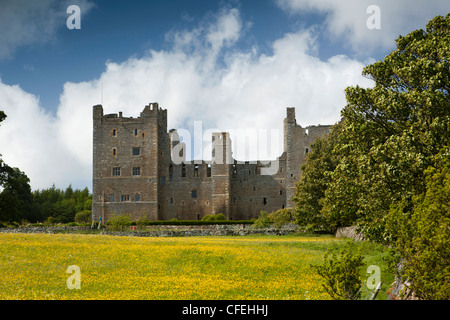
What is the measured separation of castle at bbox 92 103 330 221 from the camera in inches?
2773

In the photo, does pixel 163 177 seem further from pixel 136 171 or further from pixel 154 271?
pixel 154 271

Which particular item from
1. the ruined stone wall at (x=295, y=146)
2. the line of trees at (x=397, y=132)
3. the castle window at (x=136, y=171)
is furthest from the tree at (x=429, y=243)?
the castle window at (x=136, y=171)

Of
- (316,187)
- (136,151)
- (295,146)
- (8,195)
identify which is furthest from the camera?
(136,151)

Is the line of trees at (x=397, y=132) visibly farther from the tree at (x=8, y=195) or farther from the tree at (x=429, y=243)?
the tree at (x=8, y=195)

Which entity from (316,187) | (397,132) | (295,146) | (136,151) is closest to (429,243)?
(397,132)

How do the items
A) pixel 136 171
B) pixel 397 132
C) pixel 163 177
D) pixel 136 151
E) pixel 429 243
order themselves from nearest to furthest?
pixel 429 243 < pixel 397 132 < pixel 136 171 < pixel 136 151 < pixel 163 177

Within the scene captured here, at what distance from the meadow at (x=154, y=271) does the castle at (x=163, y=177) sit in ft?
150

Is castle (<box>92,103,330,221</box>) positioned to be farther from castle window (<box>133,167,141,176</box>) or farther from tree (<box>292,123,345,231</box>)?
tree (<box>292,123,345,231</box>)

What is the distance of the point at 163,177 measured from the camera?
73.1 meters

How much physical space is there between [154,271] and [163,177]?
55914mm

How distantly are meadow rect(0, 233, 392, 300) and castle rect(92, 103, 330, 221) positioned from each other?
45618mm

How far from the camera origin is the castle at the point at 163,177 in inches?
2773

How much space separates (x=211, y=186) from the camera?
2857 inches
